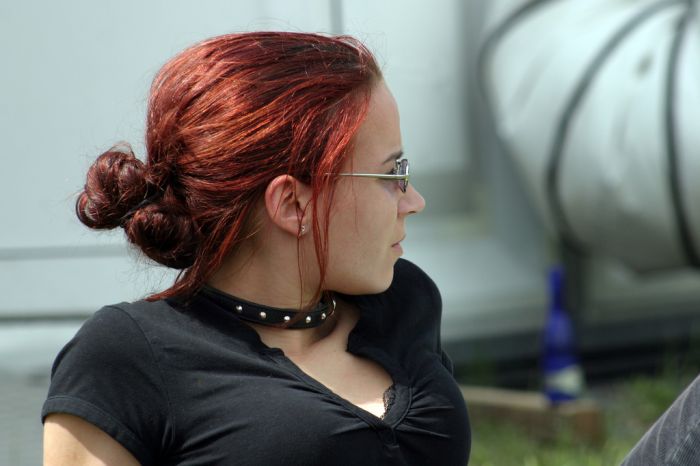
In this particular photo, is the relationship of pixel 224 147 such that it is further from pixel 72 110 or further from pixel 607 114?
pixel 607 114

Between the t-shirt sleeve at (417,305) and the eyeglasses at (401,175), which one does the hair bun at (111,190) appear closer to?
the eyeglasses at (401,175)

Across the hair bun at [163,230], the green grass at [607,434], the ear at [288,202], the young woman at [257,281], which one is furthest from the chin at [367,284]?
the green grass at [607,434]

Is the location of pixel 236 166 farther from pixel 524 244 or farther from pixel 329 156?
pixel 524 244

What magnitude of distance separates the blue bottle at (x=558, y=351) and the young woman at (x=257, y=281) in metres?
2.06

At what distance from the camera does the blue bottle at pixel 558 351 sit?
3.63m

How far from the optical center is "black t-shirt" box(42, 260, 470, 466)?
141 cm

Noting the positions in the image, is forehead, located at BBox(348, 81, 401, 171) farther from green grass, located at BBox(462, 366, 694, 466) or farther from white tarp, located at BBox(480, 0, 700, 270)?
white tarp, located at BBox(480, 0, 700, 270)

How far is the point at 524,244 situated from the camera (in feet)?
13.0

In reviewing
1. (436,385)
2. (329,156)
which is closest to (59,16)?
(329,156)

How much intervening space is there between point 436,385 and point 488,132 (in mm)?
2354

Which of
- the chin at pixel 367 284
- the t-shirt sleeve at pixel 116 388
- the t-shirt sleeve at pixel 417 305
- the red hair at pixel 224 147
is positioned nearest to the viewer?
the t-shirt sleeve at pixel 116 388

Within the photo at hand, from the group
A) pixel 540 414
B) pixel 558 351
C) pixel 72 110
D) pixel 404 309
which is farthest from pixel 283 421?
pixel 558 351

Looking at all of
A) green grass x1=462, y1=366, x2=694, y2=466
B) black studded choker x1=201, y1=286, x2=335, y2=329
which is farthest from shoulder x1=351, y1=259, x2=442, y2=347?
green grass x1=462, y1=366, x2=694, y2=466

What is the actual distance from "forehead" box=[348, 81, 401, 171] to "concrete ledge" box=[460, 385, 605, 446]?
217 cm
